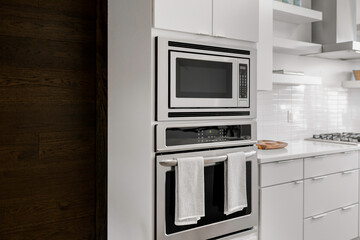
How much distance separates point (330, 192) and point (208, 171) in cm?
126

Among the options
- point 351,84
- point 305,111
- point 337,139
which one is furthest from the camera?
point 351,84

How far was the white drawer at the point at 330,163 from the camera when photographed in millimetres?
2514

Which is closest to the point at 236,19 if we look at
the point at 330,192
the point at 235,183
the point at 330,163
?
the point at 235,183

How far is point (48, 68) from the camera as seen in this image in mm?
1888

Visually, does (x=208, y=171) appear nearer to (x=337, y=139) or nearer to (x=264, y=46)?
(x=264, y=46)

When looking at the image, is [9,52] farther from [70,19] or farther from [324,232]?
[324,232]

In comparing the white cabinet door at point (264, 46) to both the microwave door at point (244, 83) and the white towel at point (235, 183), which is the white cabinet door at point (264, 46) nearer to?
the microwave door at point (244, 83)

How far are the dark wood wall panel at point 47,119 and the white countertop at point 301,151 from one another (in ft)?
3.78

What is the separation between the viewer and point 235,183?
2.03 m

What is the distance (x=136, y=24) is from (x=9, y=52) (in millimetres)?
677

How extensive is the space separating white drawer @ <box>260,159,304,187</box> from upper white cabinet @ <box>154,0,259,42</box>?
85 centimetres

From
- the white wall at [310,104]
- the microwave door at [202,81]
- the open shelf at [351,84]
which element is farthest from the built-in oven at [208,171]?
the open shelf at [351,84]

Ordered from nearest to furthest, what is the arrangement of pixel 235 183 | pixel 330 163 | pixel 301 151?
pixel 235 183 → pixel 301 151 → pixel 330 163

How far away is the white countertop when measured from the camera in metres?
2.29
